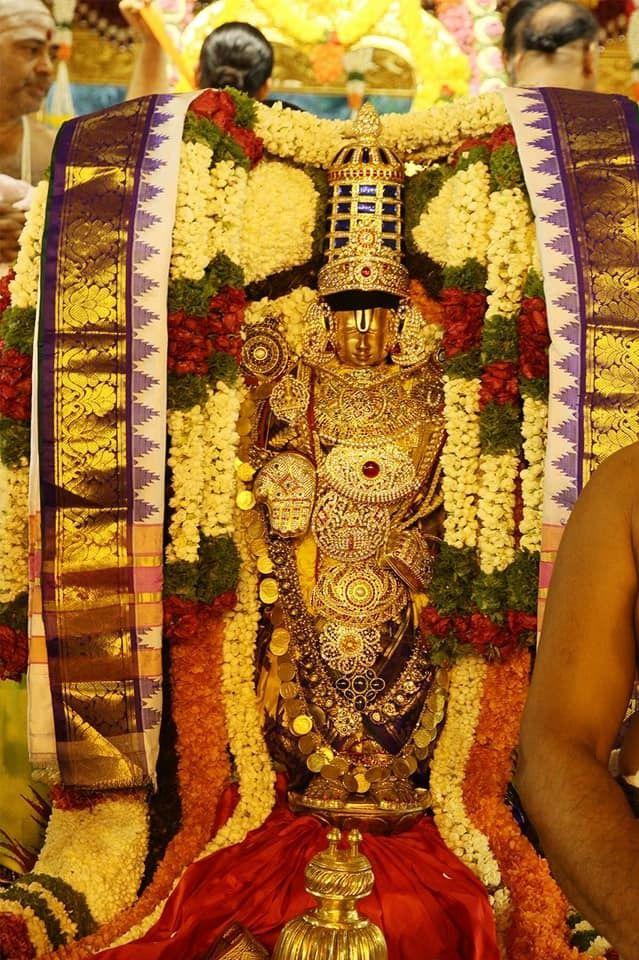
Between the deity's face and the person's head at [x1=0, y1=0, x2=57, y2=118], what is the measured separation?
106 inches

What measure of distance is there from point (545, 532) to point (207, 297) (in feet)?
4.48

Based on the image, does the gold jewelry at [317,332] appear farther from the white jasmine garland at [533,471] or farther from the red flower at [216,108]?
the white jasmine garland at [533,471]

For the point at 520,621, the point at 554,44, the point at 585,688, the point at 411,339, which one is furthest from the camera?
the point at 554,44

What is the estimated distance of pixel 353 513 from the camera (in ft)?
16.0

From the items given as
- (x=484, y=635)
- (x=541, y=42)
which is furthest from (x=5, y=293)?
(x=541, y=42)

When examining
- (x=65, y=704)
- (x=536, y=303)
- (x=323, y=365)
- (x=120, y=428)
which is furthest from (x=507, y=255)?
(x=65, y=704)

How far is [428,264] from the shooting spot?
16.4 feet

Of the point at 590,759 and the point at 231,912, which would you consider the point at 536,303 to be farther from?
the point at 590,759

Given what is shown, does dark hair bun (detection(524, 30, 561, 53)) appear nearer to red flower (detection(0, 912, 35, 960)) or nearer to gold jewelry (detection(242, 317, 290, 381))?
gold jewelry (detection(242, 317, 290, 381))

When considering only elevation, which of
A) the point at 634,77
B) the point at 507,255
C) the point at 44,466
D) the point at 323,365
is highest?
the point at 634,77

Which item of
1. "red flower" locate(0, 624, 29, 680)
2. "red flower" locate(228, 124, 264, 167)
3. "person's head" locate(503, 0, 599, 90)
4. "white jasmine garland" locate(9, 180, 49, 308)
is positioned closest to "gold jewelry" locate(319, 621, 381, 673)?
"red flower" locate(0, 624, 29, 680)

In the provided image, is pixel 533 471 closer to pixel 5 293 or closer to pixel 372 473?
pixel 372 473

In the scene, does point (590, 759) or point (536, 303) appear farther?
point (536, 303)

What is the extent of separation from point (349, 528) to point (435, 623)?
47cm
